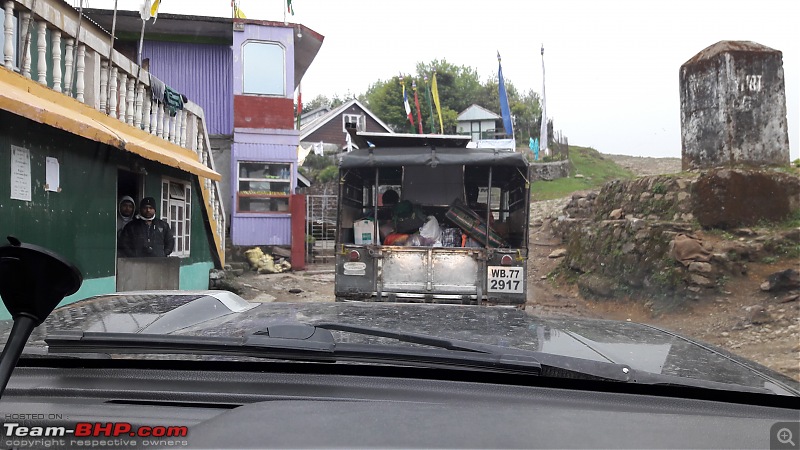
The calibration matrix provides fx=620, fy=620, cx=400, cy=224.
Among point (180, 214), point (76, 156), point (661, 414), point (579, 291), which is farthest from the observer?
point (579, 291)

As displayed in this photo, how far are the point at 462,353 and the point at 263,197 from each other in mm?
15380

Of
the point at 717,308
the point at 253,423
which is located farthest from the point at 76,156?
the point at 717,308

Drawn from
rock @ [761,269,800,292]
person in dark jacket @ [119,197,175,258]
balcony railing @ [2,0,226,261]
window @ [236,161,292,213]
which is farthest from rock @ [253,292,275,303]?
rock @ [761,269,800,292]

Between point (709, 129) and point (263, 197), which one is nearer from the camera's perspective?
point (709, 129)

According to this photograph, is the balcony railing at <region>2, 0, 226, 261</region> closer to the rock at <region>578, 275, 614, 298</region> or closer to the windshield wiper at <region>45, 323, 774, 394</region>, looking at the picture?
the windshield wiper at <region>45, 323, 774, 394</region>

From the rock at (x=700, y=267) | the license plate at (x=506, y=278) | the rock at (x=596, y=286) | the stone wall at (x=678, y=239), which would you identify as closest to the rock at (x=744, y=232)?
the stone wall at (x=678, y=239)

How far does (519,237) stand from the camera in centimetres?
859

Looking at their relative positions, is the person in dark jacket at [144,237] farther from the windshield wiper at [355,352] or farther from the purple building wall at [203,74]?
the purple building wall at [203,74]

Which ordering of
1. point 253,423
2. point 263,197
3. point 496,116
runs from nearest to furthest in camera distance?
point 253,423, point 263,197, point 496,116

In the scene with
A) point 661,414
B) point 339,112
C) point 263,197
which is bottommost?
point 661,414

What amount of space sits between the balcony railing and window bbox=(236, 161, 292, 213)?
666 centimetres

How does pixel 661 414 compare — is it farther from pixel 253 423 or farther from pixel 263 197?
pixel 263 197

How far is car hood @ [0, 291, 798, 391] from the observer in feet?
5.89

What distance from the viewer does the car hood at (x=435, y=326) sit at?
179 centimetres
